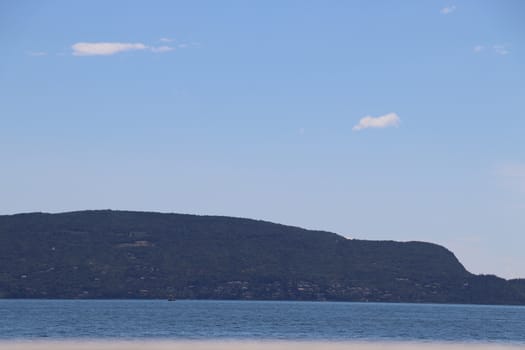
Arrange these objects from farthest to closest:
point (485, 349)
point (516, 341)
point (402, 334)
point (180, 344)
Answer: point (402, 334), point (516, 341), point (485, 349), point (180, 344)

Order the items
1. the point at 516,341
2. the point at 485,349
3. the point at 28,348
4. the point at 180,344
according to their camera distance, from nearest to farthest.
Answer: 1. the point at 28,348
2. the point at 180,344
3. the point at 485,349
4. the point at 516,341

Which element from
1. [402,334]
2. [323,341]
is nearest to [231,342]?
[323,341]

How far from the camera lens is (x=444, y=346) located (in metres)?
94.6

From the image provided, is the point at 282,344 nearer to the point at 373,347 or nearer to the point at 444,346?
the point at 373,347

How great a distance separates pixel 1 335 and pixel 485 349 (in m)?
50.5

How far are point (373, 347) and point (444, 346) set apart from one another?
32.5 ft

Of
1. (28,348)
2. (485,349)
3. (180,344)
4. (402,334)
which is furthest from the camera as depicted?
(402,334)

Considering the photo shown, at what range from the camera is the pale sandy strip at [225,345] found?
7950 cm

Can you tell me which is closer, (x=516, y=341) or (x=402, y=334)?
(x=516, y=341)

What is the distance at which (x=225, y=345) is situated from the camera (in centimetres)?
8556

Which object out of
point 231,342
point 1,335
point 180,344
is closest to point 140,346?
point 180,344

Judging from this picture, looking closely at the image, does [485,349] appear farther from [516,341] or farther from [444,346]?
[516,341]

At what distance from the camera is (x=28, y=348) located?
252 ft

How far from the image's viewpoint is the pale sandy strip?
79.5 metres
